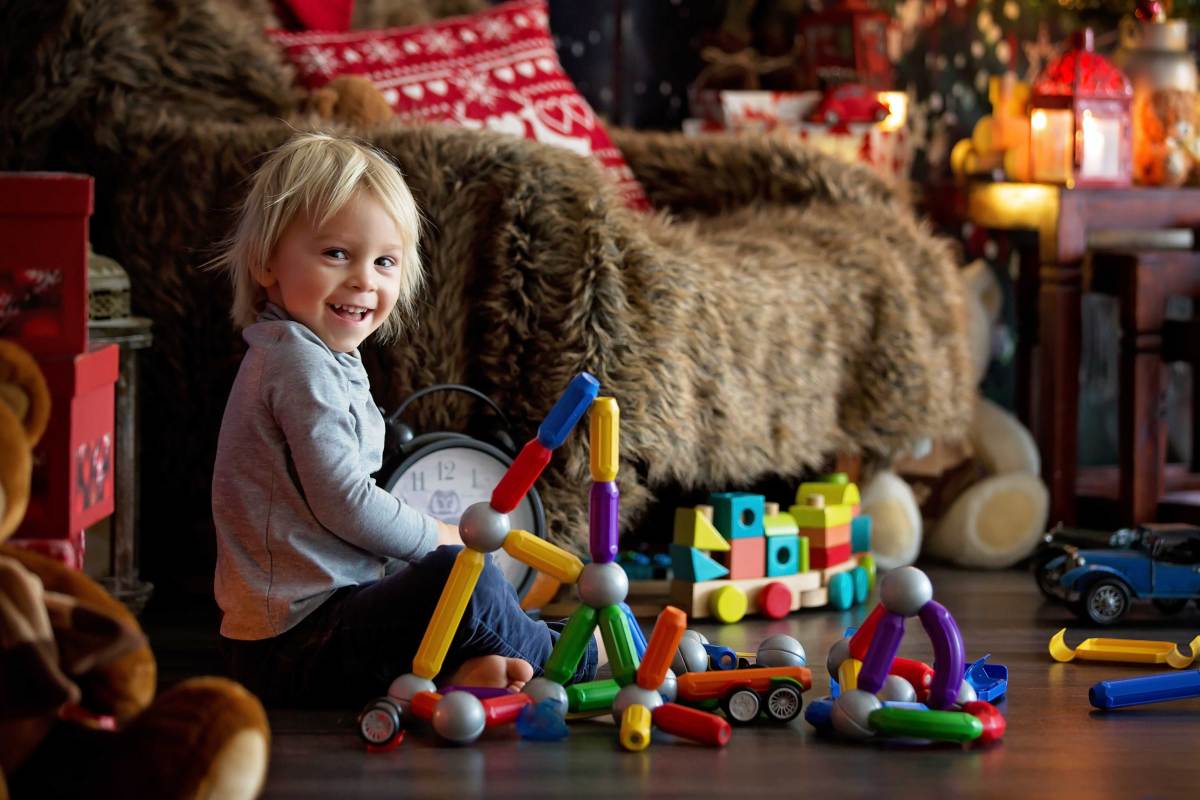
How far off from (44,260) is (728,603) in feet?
3.02

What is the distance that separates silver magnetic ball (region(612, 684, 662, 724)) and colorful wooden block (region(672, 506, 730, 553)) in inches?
22.7

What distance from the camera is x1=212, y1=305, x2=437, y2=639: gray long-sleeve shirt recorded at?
142 cm

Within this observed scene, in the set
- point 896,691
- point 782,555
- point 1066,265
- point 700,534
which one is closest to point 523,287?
point 700,534

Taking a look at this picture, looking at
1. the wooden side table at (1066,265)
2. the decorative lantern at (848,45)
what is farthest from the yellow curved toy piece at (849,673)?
the decorative lantern at (848,45)

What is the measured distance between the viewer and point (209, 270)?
1900 mm

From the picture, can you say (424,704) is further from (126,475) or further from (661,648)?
(126,475)

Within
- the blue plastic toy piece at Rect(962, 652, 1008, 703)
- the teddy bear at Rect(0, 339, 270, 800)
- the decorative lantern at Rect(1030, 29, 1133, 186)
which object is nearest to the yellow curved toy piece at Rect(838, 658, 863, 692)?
the blue plastic toy piece at Rect(962, 652, 1008, 703)

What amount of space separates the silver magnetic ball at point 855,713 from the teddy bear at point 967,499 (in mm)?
936

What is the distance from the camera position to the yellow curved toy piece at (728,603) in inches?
76.1

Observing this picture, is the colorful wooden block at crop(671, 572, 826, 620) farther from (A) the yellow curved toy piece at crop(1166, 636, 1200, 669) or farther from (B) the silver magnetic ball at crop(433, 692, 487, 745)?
(B) the silver magnetic ball at crop(433, 692, 487, 745)

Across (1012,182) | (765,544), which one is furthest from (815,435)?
(1012,182)

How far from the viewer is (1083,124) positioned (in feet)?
8.39

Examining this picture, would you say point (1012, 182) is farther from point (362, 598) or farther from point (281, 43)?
point (362, 598)

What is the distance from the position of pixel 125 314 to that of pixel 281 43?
603 millimetres
